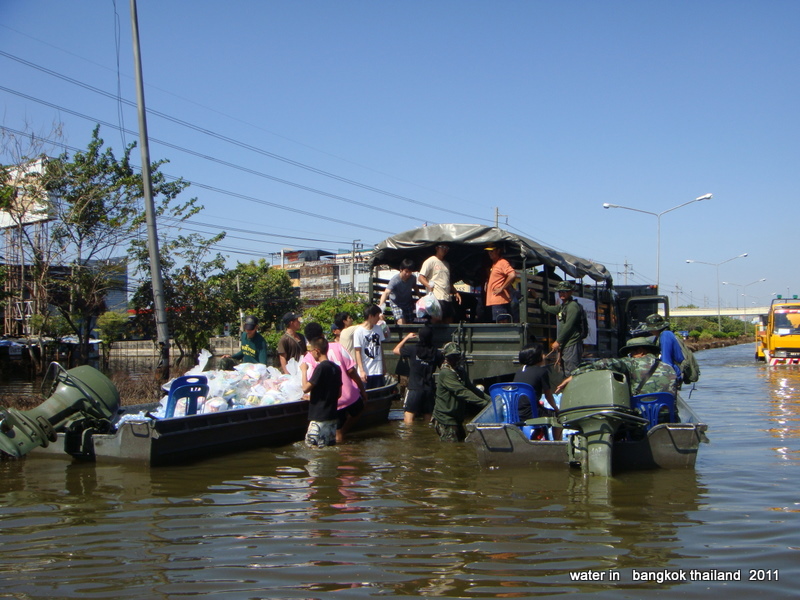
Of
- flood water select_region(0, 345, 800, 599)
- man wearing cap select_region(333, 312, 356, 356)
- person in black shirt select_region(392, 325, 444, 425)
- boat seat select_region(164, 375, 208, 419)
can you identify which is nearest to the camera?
flood water select_region(0, 345, 800, 599)

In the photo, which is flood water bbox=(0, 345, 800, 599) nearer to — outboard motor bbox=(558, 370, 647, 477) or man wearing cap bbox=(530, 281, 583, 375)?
outboard motor bbox=(558, 370, 647, 477)

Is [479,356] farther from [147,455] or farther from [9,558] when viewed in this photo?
[9,558]

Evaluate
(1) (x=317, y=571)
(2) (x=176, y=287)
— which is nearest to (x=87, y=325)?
(2) (x=176, y=287)

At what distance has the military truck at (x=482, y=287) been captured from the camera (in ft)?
34.1

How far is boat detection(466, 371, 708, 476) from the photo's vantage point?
6.04 m

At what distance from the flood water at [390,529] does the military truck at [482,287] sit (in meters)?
2.95

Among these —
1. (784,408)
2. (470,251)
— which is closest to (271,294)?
(470,251)

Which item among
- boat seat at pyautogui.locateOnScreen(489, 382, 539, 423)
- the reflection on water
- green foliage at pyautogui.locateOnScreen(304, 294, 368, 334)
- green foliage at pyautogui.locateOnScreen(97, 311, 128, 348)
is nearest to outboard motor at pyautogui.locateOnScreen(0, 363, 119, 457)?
boat seat at pyautogui.locateOnScreen(489, 382, 539, 423)

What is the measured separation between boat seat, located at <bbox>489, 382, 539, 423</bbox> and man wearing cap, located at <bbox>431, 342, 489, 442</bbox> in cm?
50

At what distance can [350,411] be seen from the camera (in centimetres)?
882

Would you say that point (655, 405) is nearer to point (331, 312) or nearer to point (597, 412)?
point (597, 412)

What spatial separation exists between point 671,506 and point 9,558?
460cm

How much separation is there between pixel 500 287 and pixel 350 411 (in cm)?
345

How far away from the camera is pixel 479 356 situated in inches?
414
